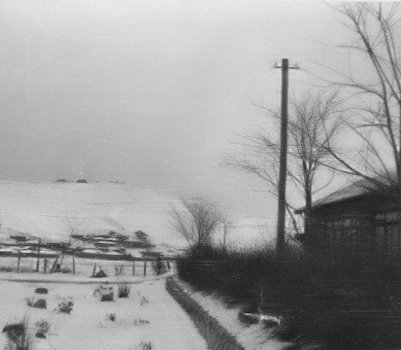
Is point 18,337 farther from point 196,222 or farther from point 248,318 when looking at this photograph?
point 196,222

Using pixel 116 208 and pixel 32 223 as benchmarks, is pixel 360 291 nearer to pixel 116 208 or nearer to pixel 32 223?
pixel 116 208

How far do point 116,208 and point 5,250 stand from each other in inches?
487

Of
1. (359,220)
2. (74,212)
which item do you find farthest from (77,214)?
(359,220)

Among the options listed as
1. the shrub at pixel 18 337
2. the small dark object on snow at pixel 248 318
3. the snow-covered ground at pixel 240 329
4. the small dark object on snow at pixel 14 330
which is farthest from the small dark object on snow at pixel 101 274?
the small dark object on snow at pixel 248 318

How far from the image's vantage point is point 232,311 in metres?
10.0

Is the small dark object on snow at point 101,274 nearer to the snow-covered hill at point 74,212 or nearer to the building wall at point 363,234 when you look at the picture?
the snow-covered hill at point 74,212

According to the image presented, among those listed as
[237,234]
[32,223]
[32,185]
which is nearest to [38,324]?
[237,234]

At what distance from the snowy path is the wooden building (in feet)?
8.66

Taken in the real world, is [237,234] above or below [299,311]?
above

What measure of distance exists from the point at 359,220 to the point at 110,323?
7.64 metres

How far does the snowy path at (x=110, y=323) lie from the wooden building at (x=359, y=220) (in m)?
2.64

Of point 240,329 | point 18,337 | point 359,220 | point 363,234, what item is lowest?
point 18,337

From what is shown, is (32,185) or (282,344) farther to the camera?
(32,185)

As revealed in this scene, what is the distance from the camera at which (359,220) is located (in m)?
15.7
